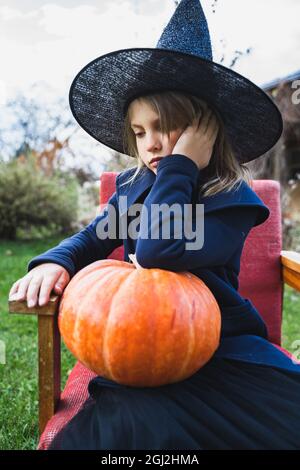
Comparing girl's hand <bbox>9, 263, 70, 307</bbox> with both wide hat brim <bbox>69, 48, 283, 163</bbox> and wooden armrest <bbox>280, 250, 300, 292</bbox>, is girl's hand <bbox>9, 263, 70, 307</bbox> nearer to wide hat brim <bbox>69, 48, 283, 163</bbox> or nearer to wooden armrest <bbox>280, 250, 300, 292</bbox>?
wide hat brim <bbox>69, 48, 283, 163</bbox>

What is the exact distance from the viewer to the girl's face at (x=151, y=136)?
1441 mm

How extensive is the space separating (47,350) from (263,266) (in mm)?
1194

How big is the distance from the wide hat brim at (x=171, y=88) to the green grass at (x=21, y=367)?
141cm

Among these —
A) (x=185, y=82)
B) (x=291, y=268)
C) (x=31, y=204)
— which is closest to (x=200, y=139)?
(x=185, y=82)

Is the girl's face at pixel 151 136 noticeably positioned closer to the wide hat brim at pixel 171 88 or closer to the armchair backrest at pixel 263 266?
the wide hat brim at pixel 171 88

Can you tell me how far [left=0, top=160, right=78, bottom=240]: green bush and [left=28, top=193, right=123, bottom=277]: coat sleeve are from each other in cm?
639

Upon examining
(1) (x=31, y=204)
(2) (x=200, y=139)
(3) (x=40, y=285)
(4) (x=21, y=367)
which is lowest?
(4) (x=21, y=367)

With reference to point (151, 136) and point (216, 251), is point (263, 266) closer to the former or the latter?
point (216, 251)

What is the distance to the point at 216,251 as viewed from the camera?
135cm

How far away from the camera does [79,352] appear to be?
3.98 ft

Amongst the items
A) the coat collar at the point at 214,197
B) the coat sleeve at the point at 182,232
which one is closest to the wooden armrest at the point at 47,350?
the coat sleeve at the point at 182,232

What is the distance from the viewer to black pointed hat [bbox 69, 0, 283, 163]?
1348mm

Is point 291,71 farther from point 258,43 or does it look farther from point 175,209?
point 175,209
